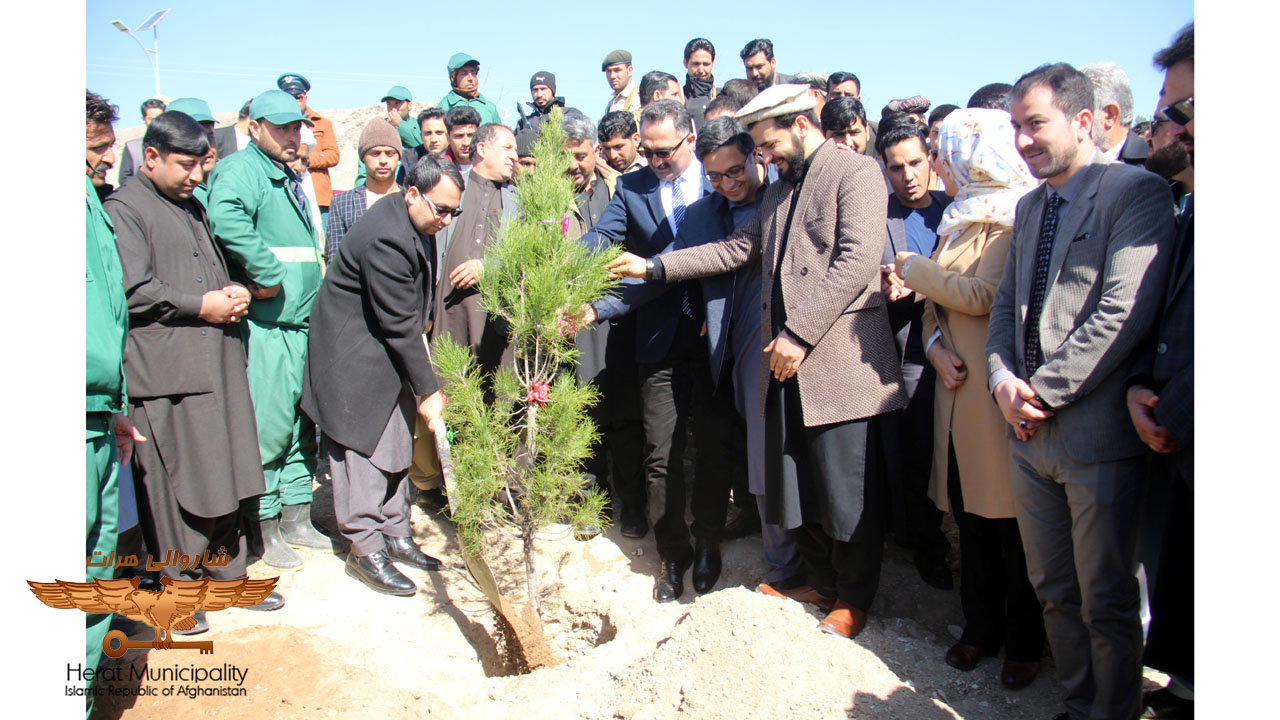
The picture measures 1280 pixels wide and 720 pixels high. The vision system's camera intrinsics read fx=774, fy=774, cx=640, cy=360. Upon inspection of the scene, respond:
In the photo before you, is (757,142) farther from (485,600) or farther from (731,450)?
(485,600)

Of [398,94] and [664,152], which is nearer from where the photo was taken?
[664,152]

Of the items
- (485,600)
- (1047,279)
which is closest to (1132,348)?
(1047,279)

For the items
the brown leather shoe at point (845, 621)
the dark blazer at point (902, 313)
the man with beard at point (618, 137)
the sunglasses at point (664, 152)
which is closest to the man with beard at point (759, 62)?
the man with beard at point (618, 137)

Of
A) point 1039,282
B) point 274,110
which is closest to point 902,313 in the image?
point 1039,282

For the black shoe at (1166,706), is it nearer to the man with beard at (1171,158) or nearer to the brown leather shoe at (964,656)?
the brown leather shoe at (964,656)

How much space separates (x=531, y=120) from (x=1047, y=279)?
18.1 ft

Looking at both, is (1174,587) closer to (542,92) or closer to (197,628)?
(197,628)

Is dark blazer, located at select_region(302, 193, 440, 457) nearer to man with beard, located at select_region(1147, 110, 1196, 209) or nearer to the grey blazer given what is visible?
the grey blazer

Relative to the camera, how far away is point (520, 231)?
124 inches

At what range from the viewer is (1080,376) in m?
2.21

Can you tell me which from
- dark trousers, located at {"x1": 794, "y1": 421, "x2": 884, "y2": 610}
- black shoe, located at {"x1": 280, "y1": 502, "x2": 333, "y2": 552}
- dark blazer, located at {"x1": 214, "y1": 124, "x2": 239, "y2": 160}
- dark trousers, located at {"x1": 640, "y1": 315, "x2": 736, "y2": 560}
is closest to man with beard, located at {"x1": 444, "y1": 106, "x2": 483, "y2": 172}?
dark blazer, located at {"x1": 214, "y1": 124, "x2": 239, "y2": 160}

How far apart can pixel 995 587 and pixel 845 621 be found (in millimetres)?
576

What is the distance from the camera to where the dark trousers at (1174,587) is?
235 centimetres

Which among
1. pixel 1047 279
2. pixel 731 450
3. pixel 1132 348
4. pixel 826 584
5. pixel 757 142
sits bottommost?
pixel 826 584
